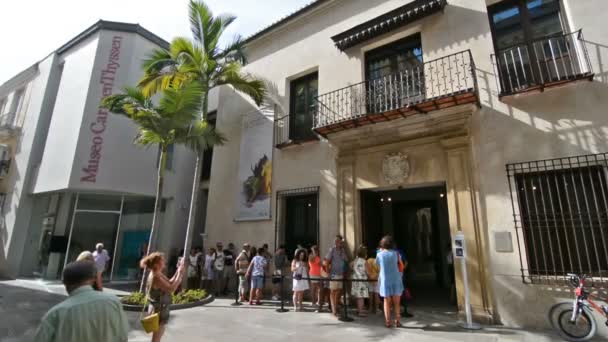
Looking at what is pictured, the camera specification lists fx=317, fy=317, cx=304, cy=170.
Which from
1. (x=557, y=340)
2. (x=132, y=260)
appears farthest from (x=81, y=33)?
(x=557, y=340)

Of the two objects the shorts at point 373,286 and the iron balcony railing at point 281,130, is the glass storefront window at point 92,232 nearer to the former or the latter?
the iron balcony railing at point 281,130

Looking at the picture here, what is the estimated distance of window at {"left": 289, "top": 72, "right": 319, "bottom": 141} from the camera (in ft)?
33.7

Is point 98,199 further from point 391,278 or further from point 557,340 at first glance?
point 557,340

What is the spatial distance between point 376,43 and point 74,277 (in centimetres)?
895

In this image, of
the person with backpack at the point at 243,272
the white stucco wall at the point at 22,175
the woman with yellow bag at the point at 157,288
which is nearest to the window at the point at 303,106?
the person with backpack at the point at 243,272

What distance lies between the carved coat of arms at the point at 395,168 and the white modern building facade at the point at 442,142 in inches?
1.4

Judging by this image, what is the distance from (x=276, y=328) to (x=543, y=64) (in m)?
7.71

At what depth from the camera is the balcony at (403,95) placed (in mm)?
6984

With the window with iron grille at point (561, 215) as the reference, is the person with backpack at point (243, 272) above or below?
below

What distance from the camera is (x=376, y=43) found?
29.8 ft

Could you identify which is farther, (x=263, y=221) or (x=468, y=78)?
(x=263, y=221)

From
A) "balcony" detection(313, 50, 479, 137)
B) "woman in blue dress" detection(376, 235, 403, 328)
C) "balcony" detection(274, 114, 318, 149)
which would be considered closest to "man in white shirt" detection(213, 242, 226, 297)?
"balcony" detection(274, 114, 318, 149)

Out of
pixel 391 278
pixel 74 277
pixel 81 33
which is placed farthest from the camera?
pixel 81 33

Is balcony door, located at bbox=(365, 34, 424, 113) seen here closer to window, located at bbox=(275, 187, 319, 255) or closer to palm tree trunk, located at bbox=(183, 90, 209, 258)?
window, located at bbox=(275, 187, 319, 255)
